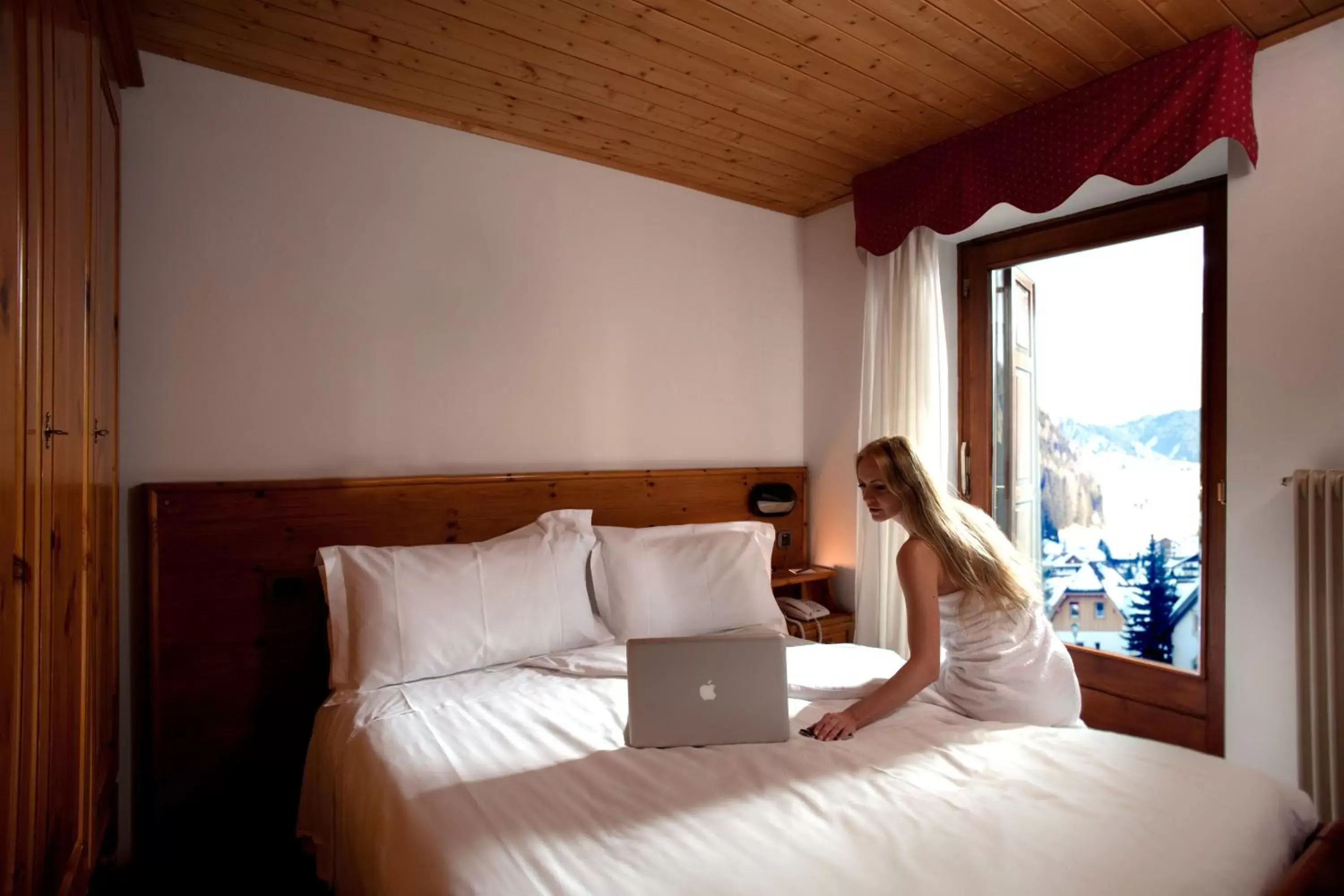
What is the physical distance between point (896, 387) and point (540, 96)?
5.63 feet

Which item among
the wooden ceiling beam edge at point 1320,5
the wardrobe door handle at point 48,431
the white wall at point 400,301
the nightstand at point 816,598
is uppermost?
the wooden ceiling beam edge at point 1320,5

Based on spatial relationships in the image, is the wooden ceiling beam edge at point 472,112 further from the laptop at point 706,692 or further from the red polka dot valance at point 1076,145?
the laptop at point 706,692

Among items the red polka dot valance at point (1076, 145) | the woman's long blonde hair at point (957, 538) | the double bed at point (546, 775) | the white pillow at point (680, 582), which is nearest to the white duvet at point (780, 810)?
the double bed at point (546, 775)

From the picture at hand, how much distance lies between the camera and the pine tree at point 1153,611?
2578 mm

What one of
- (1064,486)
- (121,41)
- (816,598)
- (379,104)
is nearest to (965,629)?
(1064,486)

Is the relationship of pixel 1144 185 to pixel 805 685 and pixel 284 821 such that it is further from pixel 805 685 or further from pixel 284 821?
pixel 284 821

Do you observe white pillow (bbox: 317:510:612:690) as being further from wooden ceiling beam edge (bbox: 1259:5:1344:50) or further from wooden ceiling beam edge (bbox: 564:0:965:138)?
wooden ceiling beam edge (bbox: 1259:5:1344:50)

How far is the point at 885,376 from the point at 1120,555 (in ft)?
3.53

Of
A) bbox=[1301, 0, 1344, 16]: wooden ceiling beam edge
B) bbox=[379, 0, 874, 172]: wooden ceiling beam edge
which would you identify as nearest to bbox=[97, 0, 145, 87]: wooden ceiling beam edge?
bbox=[379, 0, 874, 172]: wooden ceiling beam edge

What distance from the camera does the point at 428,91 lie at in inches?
92.5

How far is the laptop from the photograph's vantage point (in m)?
1.63

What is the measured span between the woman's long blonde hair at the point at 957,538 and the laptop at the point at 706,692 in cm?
53

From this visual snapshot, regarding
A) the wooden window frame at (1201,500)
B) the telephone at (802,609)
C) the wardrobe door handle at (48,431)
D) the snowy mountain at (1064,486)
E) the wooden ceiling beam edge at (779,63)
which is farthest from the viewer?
the telephone at (802,609)

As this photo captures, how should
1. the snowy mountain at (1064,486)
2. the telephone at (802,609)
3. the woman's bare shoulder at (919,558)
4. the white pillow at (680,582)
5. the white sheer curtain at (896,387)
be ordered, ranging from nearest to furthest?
the woman's bare shoulder at (919,558) → the white pillow at (680,582) → the snowy mountain at (1064,486) → the white sheer curtain at (896,387) → the telephone at (802,609)
